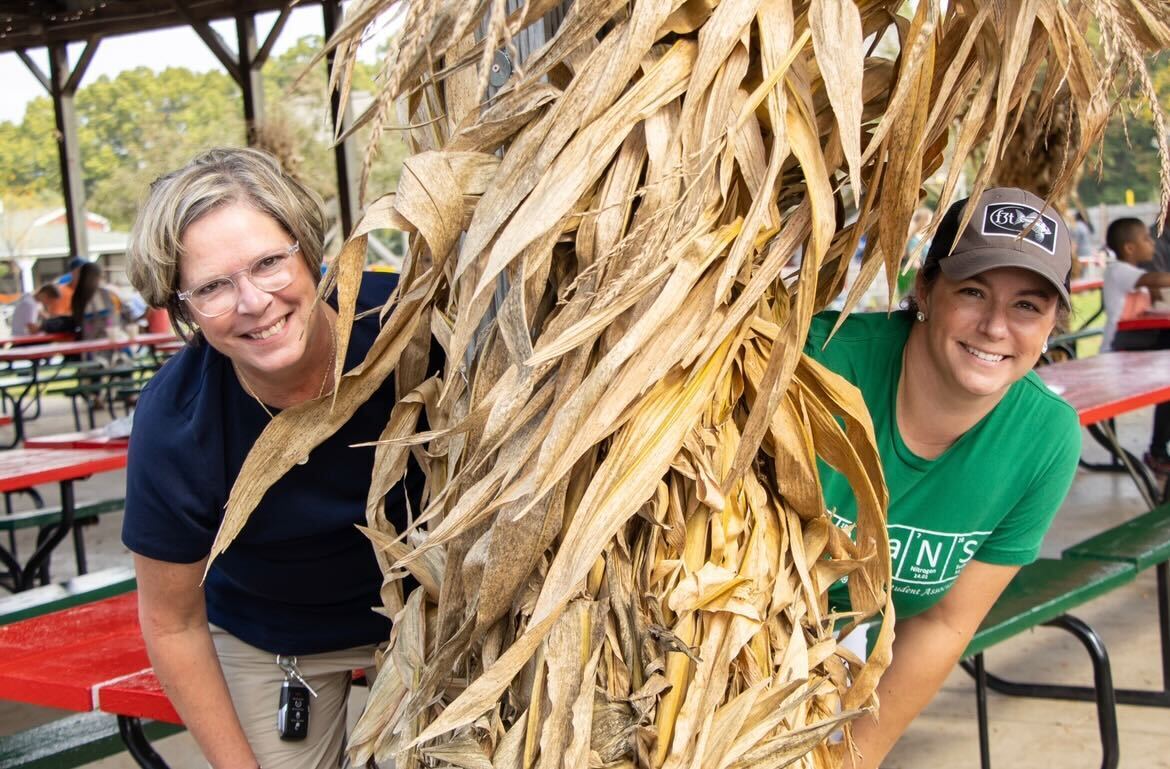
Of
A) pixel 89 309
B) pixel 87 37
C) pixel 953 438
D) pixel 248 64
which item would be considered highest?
pixel 87 37

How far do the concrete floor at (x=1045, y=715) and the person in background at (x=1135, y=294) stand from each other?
3.62ft

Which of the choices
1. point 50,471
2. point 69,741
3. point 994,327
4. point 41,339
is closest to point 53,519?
point 50,471

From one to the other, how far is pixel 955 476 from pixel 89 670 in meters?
1.69

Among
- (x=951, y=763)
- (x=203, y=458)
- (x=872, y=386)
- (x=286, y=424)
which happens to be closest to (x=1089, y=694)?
(x=951, y=763)

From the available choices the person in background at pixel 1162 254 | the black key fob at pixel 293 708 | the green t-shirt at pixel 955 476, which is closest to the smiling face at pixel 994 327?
the green t-shirt at pixel 955 476

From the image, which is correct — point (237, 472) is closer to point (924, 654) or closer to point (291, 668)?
point (291, 668)

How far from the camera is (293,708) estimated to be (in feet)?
6.80

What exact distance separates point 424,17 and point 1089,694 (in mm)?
3739

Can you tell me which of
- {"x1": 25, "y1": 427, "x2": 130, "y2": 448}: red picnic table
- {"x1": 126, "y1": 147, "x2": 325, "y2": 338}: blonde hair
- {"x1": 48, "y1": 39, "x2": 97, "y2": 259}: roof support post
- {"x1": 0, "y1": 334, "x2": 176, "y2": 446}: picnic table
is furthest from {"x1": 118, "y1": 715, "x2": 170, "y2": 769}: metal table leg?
{"x1": 48, "y1": 39, "x2": 97, "y2": 259}: roof support post

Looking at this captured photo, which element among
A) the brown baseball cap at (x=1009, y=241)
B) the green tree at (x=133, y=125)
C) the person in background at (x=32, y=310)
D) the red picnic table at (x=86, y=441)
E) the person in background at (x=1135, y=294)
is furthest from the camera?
the green tree at (x=133, y=125)

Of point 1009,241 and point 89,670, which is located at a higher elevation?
point 1009,241

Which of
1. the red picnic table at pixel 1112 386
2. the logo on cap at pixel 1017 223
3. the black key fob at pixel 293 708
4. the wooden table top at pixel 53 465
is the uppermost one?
the logo on cap at pixel 1017 223

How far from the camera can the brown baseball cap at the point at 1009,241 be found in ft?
5.71

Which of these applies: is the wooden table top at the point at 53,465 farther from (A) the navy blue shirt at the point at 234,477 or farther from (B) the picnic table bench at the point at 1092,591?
(B) the picnic table bench at the point at 1092,591
